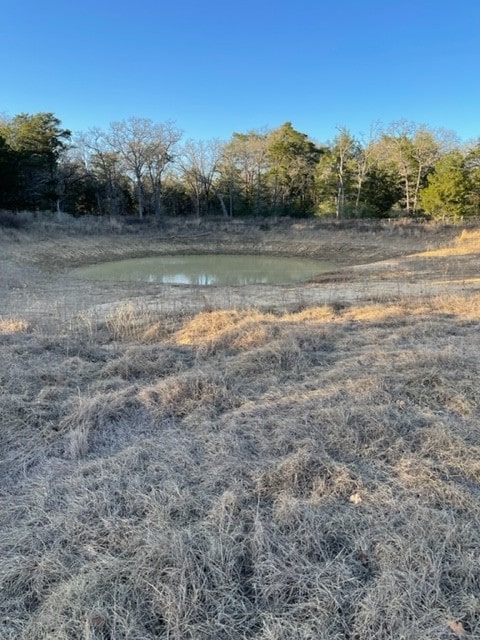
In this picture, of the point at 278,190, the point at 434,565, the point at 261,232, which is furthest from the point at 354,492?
the point at 278,190

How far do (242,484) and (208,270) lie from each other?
15.6 m

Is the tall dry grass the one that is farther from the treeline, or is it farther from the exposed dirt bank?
the treeline

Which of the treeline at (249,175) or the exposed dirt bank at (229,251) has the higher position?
the treeline at (249,175)

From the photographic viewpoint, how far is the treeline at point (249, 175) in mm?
26234

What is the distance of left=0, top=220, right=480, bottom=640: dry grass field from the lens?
1567 millimetres

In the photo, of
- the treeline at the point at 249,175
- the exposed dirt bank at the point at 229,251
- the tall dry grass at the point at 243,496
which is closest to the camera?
the tall dry grass at the point at 243,496

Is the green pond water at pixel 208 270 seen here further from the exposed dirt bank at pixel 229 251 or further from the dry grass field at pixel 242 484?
the dry grass field at pixel 242 484

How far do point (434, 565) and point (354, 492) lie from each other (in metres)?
0.56

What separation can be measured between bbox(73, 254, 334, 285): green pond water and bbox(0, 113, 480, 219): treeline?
11041 mm

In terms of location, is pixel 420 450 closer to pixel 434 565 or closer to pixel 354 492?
pixel 354 492

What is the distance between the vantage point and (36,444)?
9.17 ft

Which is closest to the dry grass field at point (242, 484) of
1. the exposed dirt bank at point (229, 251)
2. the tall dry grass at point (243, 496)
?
the tall dry grass at point (243, 496)

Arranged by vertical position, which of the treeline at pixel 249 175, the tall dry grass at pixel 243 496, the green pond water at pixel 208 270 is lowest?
the tall dry grass at pixel 243 496

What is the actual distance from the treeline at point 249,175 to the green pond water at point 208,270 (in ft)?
36.2
